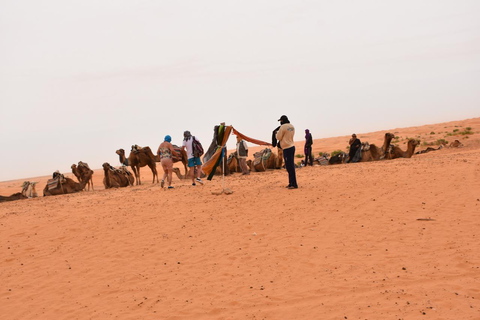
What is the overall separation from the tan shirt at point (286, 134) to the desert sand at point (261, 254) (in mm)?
1399

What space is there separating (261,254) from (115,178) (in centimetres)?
1363

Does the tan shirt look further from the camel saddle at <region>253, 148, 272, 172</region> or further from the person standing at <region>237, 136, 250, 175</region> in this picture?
the camel saddle at <region>253, 148, 272, 172</region>

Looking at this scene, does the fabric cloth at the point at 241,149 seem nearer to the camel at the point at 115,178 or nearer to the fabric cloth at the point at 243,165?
the fabric cloth at the point at 243,165

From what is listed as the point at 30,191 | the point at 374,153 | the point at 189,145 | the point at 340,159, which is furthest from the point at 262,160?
the point at 30,191

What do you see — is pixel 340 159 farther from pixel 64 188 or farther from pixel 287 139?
pixel 64 188

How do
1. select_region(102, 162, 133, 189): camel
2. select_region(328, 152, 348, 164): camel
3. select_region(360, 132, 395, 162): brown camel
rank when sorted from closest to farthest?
1. select_region(102, 162, 133, 189): camel
2. select_region(360, 132, 395, 162): brown camel
3. select_region(328, 152, 348, 164): camel

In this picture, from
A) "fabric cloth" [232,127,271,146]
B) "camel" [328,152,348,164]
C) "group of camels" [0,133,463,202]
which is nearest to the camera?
"fabric cloth" [232,127,271,146]

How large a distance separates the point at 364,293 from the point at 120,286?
398cm

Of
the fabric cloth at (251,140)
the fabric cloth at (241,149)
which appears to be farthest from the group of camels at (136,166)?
the fabric cloth at (251,140)

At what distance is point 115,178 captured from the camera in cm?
2008

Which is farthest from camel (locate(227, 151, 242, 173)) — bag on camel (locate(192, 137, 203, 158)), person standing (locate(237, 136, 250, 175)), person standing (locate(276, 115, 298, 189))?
person standing (locate(276, 115, 298, 189))

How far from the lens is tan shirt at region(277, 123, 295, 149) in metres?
12.5

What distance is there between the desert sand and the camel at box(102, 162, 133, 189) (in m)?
6.29

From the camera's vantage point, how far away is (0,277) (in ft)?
26.9
